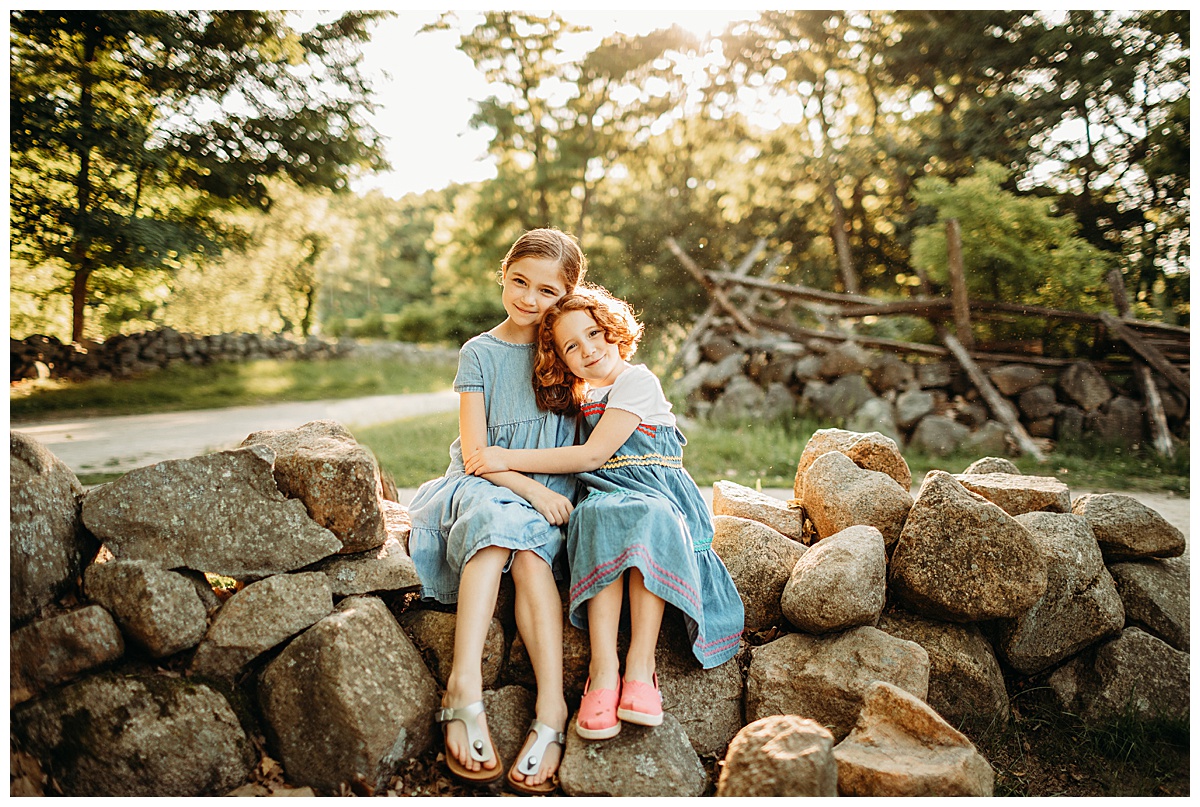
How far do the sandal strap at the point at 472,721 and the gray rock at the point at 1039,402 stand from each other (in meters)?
6.38

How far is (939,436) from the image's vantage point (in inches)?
261

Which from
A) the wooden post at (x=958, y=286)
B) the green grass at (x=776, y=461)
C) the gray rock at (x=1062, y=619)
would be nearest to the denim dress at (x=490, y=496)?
the gray rock at (x=1062, y=619)

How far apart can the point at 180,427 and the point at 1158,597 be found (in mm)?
8259

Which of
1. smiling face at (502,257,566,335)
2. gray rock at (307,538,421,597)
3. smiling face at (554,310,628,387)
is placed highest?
smiling face at (502,257,566,335)

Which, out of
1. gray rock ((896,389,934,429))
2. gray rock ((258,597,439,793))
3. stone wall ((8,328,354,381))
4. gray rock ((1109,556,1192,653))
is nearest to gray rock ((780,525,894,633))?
gray rock ((1109,556,1192,653))

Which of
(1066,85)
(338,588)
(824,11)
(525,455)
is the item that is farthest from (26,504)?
(824,11)

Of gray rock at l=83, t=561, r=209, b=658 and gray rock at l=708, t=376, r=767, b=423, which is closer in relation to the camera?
gray rock at l=83, t=561, r=209, b=658

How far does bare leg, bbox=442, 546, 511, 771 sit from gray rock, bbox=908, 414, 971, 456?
5.49 meters

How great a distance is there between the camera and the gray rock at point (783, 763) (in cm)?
172

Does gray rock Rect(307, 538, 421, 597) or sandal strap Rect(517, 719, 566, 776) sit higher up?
gray rock Rect(307, 538, 421, 597)

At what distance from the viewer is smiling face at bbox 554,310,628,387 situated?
2369 mm

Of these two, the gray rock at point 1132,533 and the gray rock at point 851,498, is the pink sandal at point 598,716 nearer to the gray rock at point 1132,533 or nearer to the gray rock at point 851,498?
the gray rock at point 851,498

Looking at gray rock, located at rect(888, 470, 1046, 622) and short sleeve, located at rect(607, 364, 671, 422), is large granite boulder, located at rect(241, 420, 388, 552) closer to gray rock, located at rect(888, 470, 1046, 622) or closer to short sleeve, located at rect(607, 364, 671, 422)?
short sleeve, located at rect(607, 364, 671, 422)

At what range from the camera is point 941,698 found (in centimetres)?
238
